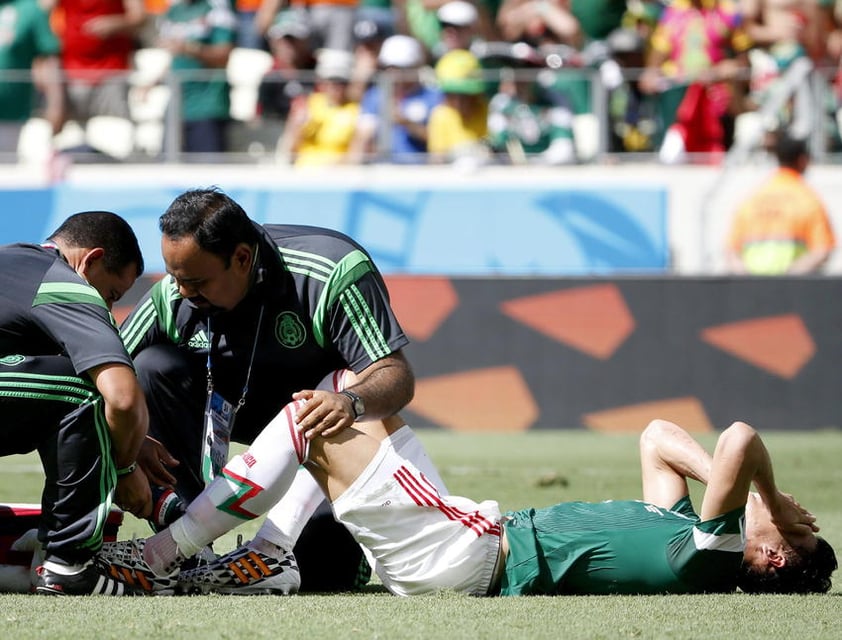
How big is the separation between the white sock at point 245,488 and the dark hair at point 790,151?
7.92 meters

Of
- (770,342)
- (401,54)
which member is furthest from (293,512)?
(401,54)

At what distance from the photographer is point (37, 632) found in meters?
4.16

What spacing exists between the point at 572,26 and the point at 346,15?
7.13ft

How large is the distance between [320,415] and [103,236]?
106 centimetres

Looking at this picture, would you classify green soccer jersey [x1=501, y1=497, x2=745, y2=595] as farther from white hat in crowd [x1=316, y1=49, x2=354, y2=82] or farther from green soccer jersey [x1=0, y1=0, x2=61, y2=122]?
green soccer jersey [x1=0, y1=0, x2=61, y2=122]

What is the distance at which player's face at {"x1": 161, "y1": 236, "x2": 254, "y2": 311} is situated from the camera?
508 cm

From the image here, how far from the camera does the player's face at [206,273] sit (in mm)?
5082

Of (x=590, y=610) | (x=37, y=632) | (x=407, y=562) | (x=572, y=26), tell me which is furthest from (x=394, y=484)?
(x=572, y=26)

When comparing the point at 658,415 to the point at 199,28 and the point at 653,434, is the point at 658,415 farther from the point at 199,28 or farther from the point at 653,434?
the point at 653,434

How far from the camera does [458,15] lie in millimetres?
13438

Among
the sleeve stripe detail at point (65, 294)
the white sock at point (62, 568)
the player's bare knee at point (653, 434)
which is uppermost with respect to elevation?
the sleeve stripe detail at point (65, 294)

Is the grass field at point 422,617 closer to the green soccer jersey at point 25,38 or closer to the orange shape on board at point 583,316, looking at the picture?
the orange shape on board at point 583,316

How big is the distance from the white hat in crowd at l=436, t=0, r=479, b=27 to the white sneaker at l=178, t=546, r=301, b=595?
9.11 meters

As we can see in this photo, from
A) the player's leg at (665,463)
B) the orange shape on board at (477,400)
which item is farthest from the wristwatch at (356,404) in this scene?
the orange shape on board at (477,400)
